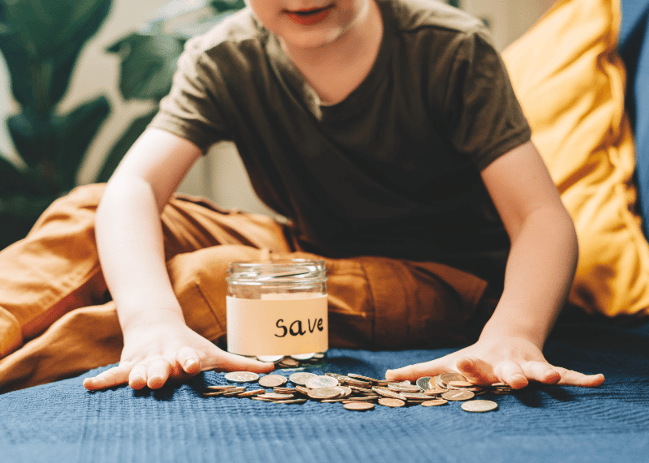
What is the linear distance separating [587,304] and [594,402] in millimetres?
439

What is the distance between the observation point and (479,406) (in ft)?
1.57

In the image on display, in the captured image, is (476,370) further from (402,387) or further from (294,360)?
(294,360)

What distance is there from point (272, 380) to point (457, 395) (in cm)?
19

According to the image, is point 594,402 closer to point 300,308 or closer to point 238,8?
point 300,308

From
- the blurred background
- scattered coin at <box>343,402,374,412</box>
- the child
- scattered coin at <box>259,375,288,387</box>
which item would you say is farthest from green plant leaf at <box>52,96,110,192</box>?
scattered coin at <box>343,402,374,412</box>

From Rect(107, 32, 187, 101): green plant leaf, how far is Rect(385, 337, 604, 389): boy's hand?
1055 mm

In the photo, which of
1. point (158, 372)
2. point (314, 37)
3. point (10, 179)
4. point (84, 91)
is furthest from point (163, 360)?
point (84, 91)

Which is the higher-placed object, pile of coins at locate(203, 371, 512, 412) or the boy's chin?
the boy's chin

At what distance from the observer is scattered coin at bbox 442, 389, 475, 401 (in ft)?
1.68

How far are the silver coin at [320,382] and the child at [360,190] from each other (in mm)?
65

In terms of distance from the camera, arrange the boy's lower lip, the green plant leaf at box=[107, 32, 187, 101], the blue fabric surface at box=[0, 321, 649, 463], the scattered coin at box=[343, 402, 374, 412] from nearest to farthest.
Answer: the blue fabric surface at box=[0, 321, 649, 463] → the scattered coin at box=[343, 402, 374, 412] → the boy's lower lip → the green plant leaf at box=[107, 32, 187, 101]

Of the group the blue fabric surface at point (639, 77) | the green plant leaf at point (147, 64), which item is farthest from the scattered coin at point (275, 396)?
the green plant leaf at point (147, 64)

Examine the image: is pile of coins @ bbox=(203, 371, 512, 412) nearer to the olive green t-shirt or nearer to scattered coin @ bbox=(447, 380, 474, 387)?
scattered coin @ bbox=(447, 380, 474, 387)

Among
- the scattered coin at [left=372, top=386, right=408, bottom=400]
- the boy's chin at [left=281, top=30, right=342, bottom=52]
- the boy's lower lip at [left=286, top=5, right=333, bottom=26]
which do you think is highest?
the boy's lower lip at [left=286, top=5, right=333, bottom=26]
